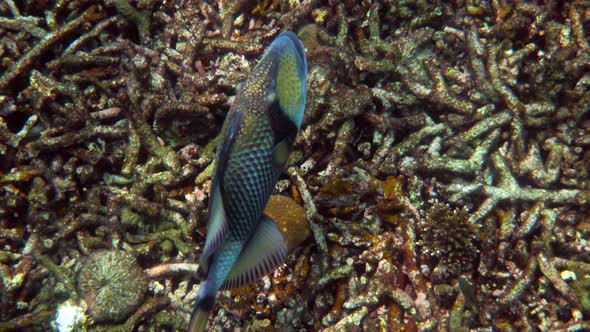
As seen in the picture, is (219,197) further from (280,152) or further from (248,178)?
(280,152)

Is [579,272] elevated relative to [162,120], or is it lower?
lower

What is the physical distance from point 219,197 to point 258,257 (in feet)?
1.24

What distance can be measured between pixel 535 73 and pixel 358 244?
2.21m

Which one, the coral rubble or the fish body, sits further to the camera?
the coral rubble

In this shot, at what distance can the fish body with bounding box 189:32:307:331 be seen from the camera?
153cm

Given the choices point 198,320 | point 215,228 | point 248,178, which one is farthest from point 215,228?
Result: point 198,320

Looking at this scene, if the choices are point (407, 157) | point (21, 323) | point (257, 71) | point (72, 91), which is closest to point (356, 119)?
point (407, 157)

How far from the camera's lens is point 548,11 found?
341 centimetres

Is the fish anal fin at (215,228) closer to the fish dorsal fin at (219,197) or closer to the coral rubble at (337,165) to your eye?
the fish dorsal fin at (219,197)

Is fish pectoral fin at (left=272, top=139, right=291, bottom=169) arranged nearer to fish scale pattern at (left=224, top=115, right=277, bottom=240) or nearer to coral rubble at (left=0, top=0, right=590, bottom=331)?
fish scale pattern at (left=224, top=115, right=277, bottom=240)

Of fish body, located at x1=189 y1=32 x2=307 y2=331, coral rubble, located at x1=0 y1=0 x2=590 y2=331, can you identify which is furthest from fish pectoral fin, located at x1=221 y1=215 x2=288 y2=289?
coral rubble, located at x1=0 y1=0 x2=590 y2=331

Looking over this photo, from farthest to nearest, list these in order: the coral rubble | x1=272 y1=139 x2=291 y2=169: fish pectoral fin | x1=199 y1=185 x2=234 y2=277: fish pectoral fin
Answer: the coral rubble < x1=272 y1=139 x2=291 y2=169: fish pectoral fin < x1=199 y1=185 x2=234 y2=277: fish pectoral fin

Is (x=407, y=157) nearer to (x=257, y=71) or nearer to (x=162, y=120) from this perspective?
(x=257, y=71)

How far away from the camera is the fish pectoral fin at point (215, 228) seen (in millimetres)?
1406
